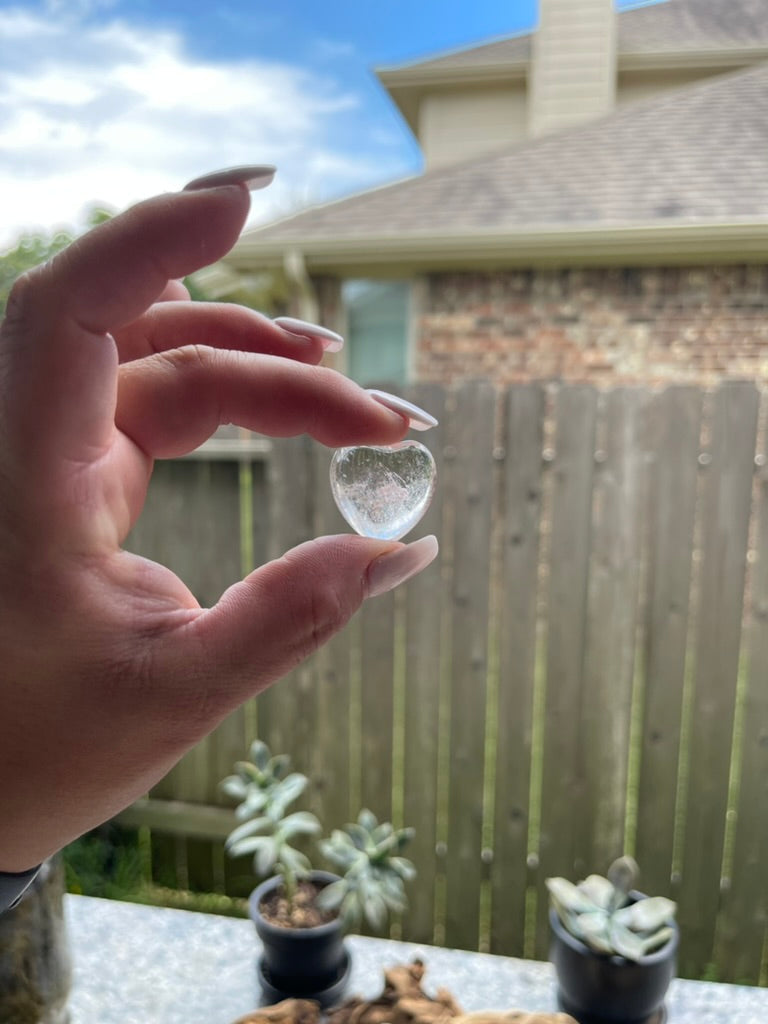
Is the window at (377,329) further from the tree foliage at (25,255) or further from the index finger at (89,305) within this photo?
the index finger at (89,305)

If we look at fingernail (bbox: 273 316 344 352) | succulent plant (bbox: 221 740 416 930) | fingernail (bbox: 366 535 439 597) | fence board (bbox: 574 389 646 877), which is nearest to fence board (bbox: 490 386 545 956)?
fence board (bbox: 574 389 646 877)

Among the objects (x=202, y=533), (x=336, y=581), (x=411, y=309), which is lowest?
(x=202, y=533)

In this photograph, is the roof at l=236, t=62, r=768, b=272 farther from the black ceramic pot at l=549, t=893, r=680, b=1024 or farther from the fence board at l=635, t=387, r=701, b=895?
the black ceramic pot at l=549, t=893, r=680, b=1024

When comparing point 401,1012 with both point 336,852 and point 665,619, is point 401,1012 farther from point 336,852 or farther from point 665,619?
Answer: point 665,619

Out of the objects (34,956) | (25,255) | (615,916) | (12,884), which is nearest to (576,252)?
(25,255)

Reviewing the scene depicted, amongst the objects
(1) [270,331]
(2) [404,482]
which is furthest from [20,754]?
(1) [270,331]

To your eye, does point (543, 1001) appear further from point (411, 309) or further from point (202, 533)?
point (411, 309)

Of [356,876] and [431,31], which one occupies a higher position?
[431,31]
